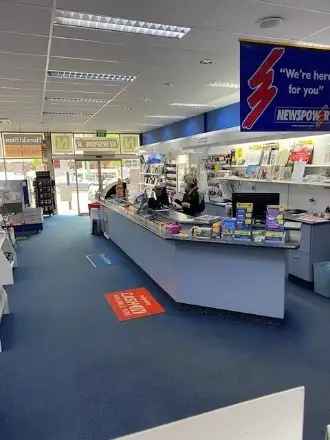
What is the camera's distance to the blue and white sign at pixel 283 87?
286 cm

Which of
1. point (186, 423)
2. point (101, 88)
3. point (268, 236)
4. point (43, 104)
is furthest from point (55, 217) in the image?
point (186, 423)

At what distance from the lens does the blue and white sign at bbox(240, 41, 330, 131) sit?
9.39 feet

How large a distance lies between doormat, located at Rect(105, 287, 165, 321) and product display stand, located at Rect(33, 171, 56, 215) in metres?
8.57

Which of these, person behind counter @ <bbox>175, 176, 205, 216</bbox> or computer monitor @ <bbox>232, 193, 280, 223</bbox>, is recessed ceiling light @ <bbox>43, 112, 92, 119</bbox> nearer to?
person behind counter @ <bbox>175, 176, 205, 216</bbox>

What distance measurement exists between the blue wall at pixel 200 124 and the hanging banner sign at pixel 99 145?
139 centimetres

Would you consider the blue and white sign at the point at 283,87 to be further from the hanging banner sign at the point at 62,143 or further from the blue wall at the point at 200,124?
the hanging banner sign at the point at 62,143

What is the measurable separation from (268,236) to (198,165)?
6.00 metres

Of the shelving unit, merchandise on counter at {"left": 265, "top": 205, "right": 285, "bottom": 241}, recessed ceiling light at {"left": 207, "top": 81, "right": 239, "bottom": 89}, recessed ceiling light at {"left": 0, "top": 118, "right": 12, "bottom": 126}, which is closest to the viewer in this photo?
merchandise on counter at {"left": 265, "top": 205, "right": 285, "bottom": 241}

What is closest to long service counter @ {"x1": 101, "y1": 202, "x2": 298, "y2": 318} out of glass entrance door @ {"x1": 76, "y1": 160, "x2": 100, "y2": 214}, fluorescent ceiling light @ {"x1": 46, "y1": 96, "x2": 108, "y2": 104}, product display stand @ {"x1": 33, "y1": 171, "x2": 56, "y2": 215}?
fluorescent ceiling light @ {"x1": 46, "y1": 96, "x2": 108, "y2": 104}

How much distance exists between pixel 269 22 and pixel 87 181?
11.3m

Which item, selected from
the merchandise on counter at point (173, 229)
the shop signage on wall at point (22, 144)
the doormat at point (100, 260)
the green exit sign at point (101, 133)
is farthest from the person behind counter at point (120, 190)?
the shop signage on wall at point (22, 144)

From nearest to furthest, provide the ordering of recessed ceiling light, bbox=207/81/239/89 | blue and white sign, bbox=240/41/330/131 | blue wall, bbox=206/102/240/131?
blue and white sign, bbox=240/41/330/131 → recessed ceiling light, bbox=207/81/239/89 → blue wall, bbox=206/102/240/131

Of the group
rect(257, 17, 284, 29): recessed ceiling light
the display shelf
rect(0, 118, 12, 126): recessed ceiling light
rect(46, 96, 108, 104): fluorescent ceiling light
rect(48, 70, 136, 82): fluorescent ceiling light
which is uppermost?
rect(0, 118, 12, 126): recessed ceiling light

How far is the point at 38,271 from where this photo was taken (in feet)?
20.0
